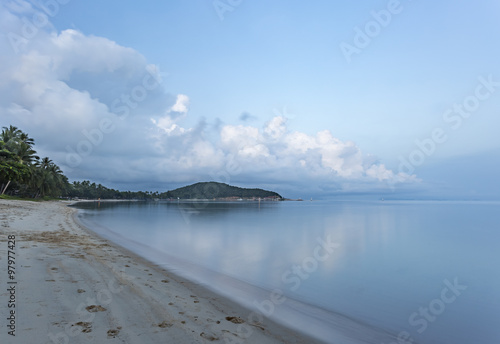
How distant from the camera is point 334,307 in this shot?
9.82 m

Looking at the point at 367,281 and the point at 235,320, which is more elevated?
the point at 235,320

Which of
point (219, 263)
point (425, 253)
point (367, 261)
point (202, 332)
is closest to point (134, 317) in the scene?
point (202, 332)

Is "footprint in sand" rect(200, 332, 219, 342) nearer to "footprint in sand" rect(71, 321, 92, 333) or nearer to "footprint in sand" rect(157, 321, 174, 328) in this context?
"footprint in sand" rect(157, 321, 174, 328)

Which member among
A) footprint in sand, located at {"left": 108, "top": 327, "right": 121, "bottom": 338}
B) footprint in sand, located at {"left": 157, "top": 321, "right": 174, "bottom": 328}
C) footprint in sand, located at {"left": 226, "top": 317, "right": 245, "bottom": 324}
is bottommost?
footprint in sand, located at {"left": 226, "top": 317, "right": 245, "bottom": 324}

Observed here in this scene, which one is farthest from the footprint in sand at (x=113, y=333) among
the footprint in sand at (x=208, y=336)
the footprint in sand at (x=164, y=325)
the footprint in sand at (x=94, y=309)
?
the footprint in sand at (x=208, y=336)

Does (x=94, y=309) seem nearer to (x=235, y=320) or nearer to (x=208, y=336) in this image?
(x=208, y=336)

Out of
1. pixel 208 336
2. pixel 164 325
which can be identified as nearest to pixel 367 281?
pixel 208 336

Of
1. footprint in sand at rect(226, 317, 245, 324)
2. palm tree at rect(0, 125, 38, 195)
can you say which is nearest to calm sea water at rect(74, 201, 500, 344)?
footprint in sand at rect(226, 317, 245, 324)

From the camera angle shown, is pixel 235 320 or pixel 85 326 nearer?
pixel 85 326

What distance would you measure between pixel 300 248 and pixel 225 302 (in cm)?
1506

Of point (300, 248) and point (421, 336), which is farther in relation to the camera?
point (300, 248)

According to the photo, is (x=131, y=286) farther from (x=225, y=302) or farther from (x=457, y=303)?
(x=457, y=303)

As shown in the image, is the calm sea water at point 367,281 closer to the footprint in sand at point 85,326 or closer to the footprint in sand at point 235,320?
the footprint in sand at point 235,320

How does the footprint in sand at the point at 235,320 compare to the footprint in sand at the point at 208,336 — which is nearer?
the footprint in sand at the point at 208,336
